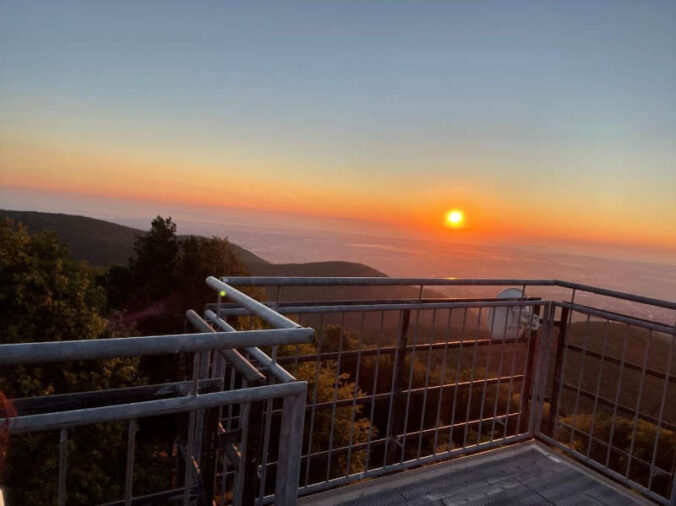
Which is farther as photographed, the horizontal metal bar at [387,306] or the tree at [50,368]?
the tree at [50,368]

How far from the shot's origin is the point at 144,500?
1.91m

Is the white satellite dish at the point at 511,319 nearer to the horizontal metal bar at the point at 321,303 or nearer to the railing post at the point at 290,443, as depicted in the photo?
the horizontal metal bar at the point at 321,303

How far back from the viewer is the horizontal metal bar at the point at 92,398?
5.40 feet

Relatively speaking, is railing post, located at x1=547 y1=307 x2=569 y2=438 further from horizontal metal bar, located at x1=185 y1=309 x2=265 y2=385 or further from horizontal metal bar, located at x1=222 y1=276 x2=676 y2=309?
horizontal metal bar, located at x1=185 y1=309 x2=265 y2=385

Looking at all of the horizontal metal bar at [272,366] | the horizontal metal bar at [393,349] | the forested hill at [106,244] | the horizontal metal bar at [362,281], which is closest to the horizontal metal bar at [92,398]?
the horizontal metal bar at [272,366]

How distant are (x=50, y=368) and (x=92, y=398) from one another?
17.1 meters

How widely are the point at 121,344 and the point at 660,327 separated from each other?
408 cm

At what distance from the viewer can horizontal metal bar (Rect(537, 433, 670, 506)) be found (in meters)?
3.76

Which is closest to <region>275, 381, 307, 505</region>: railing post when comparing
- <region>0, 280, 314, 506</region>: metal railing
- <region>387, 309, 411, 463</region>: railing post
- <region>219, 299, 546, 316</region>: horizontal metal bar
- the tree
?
<region>0, 280, 314, 506</region>: metal railing

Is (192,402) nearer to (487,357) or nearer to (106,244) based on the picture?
(487,357)

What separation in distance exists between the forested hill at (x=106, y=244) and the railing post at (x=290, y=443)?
74.5 meters

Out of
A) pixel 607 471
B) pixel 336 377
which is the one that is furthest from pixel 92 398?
pixel 607 471

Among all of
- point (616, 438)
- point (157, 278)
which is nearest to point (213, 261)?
point (157, 278)

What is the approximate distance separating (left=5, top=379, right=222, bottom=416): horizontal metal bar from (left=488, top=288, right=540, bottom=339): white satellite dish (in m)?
3.07
